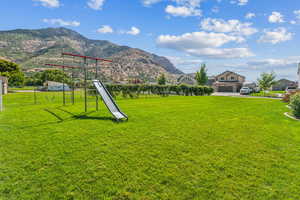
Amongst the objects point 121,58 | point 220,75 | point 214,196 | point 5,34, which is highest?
point 5,34

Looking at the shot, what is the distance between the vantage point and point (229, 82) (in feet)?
148

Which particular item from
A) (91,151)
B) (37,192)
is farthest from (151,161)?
(37,192)

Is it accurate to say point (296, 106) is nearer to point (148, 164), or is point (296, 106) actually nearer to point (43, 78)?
point (148, 164)

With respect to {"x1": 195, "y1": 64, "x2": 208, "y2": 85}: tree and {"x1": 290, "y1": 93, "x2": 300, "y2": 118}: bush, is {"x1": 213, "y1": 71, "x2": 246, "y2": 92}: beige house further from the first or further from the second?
{"x1": 290, "y1": 93, "x2": 300, "y2": 118}: bush

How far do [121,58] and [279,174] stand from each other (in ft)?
439

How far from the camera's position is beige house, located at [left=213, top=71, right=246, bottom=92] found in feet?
139

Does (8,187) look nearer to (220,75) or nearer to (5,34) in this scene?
(220,75)

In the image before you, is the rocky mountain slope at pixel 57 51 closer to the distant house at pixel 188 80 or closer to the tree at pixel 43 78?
the tree at pixel 43 78

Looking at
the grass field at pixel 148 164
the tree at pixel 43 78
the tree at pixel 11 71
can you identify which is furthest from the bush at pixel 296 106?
the tree at pixel 43 78

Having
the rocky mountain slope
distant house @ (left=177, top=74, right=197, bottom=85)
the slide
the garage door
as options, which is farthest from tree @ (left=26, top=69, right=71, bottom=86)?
the slide

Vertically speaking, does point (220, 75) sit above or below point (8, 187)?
above

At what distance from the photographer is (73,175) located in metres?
2.88

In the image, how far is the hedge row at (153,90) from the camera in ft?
65.1

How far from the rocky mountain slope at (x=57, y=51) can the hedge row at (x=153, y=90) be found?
38222 mm
